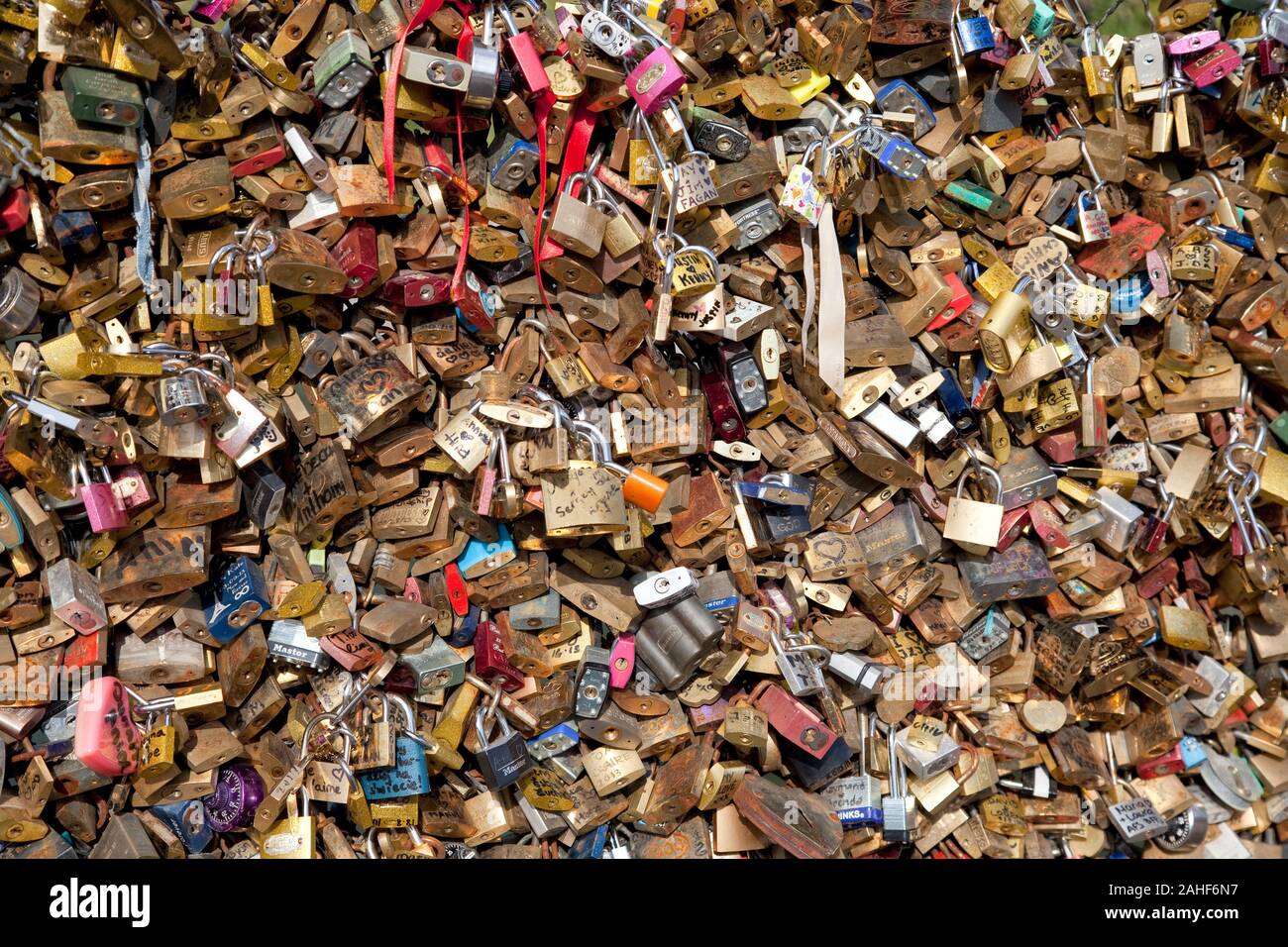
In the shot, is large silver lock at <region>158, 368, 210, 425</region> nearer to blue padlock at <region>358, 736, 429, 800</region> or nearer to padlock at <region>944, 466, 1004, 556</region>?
blue padlock at <region>358, 736, 429, 800</region>

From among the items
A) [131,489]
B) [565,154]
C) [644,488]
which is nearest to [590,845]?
[644,488]

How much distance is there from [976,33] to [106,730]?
271 centimetres

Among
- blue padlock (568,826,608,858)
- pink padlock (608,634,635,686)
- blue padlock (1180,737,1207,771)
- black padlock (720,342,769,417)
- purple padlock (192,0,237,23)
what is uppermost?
purple padlock (192,0,237,23)

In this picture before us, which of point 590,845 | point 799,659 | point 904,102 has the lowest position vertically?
point 590,845

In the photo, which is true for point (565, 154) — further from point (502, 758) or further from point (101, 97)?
point (502, 758)

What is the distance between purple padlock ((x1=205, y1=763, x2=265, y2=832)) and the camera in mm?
2521

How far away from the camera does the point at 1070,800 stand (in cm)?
315

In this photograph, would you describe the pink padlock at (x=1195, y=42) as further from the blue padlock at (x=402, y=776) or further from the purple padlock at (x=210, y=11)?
the blue padlock at (x=402, y=776)

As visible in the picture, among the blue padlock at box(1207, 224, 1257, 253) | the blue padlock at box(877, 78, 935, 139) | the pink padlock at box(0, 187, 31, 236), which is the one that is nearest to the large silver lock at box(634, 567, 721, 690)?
the blue padlock at box(877, 78, 935, 139)

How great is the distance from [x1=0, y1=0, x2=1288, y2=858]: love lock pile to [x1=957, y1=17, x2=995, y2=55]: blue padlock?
11mm

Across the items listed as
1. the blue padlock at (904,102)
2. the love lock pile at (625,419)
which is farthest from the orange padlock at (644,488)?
the blue padlock at (904,102)

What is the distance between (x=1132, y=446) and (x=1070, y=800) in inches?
42.6

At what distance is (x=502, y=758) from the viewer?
2.57m

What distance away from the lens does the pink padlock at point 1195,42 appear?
299 centimetres
